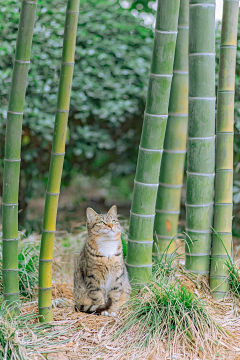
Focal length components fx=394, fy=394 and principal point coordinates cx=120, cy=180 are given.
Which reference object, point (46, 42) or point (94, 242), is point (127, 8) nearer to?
point (46, 42)

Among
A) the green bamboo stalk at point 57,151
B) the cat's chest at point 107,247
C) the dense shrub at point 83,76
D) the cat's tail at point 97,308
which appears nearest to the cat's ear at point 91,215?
the cat's chest at point 107,247

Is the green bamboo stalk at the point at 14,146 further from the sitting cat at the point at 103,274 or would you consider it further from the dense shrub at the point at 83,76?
the dense shrub at the point at 83,76

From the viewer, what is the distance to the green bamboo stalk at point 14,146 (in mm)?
2105

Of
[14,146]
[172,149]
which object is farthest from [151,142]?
[14,146]

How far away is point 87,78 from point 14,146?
6.97ft

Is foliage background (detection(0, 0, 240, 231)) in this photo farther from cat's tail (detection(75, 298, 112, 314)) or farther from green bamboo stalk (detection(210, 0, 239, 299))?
cat's tail (detection(75, 298, 112, 314))

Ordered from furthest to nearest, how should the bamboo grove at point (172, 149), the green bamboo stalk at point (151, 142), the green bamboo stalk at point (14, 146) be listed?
the green bamboo stalk at point (151, 142) → the bamboo grove at point (172, 149) → the green bamboo stalk at point (14, 146)

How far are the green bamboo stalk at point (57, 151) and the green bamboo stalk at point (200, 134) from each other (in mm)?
858

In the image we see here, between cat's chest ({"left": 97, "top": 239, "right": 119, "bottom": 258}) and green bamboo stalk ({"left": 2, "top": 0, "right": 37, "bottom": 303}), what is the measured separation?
55 cm

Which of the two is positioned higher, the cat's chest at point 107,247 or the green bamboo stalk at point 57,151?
the green bamboo stalk at point 57,151

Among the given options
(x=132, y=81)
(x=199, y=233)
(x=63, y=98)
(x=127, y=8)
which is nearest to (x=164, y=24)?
(x=63, y=98)

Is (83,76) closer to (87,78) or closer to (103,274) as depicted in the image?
(87,78)

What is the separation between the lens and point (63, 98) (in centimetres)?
219

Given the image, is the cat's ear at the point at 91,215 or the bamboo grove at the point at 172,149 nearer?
Result: the bamboo grove at the point at 172,149
